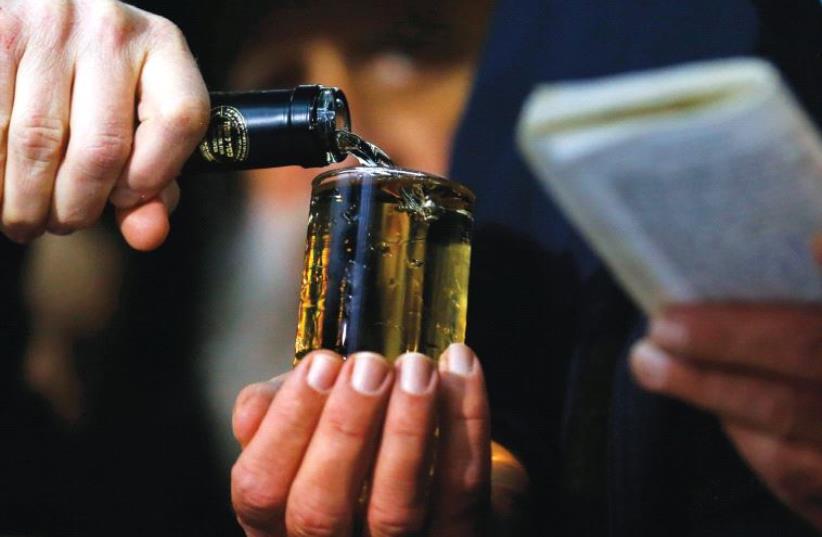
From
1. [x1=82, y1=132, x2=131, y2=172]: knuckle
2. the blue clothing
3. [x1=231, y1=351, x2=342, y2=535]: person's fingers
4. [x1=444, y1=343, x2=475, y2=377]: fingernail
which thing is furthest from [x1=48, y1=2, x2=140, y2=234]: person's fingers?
the blue clothing

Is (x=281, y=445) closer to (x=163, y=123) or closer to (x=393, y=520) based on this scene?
(x=393, y=520)

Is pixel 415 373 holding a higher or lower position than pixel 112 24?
lower

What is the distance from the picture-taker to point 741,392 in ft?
1.47

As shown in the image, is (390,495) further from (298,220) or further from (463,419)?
(298,220)

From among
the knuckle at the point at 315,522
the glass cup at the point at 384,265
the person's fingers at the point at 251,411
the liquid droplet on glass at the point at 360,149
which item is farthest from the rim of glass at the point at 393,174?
the knuckle at the point at 315,522

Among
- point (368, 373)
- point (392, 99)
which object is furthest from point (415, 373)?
point (392, 99)

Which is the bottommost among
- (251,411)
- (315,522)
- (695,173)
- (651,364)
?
(315,522)

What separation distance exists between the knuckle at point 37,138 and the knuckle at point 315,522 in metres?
0.50

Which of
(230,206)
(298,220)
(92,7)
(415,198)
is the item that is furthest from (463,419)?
(230,206)

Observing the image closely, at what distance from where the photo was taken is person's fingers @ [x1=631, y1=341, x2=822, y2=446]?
1.46ft

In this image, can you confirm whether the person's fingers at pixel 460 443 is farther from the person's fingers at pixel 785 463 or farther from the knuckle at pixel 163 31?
the knuckle at pixel 163 31

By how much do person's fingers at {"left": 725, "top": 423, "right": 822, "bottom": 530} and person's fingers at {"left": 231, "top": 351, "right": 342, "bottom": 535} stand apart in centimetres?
36

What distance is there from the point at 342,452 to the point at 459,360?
0.15m

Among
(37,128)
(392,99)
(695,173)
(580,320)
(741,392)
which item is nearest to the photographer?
(695,173)
